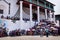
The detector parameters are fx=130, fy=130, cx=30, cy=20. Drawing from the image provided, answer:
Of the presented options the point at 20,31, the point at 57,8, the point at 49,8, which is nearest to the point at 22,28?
the point at 20,31

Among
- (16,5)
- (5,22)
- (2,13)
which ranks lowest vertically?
(5,22)

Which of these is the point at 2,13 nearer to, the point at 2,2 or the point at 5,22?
the point at 2,2

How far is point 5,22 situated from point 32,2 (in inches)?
347

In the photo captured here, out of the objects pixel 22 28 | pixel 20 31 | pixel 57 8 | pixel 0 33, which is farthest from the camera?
pixel 57 8

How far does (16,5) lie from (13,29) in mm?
6524

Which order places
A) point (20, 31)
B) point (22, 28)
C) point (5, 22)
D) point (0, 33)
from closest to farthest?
1. point (0, 33)
2. point (5, 22)
3. point (20, 31)
4. point (22, 28)

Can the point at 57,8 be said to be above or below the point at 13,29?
above

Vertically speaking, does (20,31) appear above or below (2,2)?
below

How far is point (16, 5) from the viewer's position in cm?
2583

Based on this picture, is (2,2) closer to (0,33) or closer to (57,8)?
(0,33)

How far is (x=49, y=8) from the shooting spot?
3284 cm

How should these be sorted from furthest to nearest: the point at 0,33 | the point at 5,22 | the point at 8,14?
the point at 8,14 → the point at 5,22 → the point at 0,33

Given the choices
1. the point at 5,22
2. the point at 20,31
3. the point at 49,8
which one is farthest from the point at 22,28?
the point at 49,8

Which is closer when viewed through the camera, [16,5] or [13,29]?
[13,29]
